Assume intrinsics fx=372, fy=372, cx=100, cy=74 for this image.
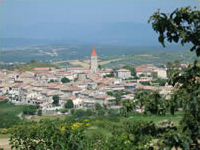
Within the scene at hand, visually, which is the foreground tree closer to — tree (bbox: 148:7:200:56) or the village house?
tree (bbox: 148:7:200:56)

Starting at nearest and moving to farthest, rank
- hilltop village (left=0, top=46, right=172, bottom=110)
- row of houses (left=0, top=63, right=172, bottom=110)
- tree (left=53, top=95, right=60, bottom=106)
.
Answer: hilltop village (left=0, top=46, right=172, bottom=110) < row of houses (left=0, top=63, right=172, bottom=110) < tree (left=53, top=95, right=60, bottom=106)

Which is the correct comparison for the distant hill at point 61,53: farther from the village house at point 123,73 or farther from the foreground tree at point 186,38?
the foreground tree at point 186,38

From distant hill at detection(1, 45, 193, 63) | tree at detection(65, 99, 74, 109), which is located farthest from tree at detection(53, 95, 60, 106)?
distant hill at detection(1, 45, 193, 63)

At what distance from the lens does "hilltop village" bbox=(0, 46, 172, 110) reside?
32.7m

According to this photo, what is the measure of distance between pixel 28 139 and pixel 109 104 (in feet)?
81.2

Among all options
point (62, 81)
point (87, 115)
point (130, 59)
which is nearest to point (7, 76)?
point (62, 81)

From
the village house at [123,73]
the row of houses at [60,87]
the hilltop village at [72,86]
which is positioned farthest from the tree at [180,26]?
the village house at [123,73]

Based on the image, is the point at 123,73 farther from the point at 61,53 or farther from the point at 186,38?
the point at 61,53

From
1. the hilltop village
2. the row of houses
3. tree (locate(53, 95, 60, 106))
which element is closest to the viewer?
the hilltop village

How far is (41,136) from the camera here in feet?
20.0

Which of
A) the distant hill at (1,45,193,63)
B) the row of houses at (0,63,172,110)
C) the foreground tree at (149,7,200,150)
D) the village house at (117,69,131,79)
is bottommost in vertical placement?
the row of houses at (0,63,172,110)

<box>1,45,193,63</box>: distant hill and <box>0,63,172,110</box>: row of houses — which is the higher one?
<box>1,45,193,63</box>: distant hill

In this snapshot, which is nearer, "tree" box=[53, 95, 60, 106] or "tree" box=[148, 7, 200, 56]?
"tree" box=[148, 7, 200, 56]

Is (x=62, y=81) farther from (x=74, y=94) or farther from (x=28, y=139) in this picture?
(x=28, y=139)
